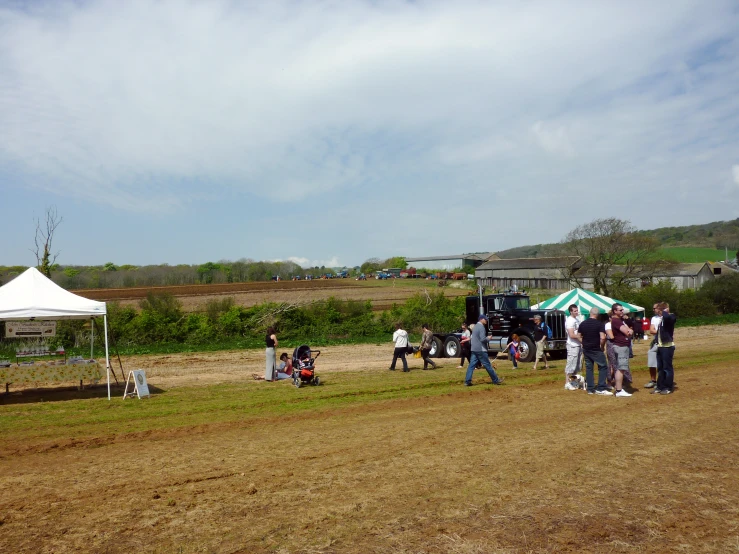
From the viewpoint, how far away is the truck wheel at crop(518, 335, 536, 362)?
63.4ft

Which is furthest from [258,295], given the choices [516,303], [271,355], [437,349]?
[271,355]

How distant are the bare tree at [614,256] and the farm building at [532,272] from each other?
119 cm

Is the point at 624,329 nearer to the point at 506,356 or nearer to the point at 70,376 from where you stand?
the point at 506,356

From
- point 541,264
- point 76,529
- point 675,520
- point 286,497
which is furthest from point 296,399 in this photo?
point 541,264

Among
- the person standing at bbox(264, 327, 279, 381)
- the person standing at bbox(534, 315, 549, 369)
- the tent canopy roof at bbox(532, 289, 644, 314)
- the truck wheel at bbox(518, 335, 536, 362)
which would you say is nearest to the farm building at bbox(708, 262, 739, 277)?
the tent canopy roof at bbox(532, 289, 644, 314)

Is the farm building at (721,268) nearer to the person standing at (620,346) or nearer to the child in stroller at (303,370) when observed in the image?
the person standing at (620,346)

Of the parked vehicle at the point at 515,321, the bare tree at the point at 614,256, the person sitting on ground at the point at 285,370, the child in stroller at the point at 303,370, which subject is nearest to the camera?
the child in stroller at the point at 303,370

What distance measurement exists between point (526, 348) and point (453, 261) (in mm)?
92658

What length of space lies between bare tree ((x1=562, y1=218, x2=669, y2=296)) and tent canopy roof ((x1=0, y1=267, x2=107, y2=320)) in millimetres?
35951

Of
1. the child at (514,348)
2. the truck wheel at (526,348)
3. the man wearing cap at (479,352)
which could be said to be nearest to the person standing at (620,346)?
the man wearing cap at (479,352)

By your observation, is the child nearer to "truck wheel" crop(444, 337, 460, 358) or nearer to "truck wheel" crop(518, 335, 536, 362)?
"truck wheel" crop(518, 335, 536, 362)

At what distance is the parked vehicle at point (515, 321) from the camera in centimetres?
1952

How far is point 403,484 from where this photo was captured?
21.3ft

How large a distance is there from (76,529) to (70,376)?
31.0 ft
